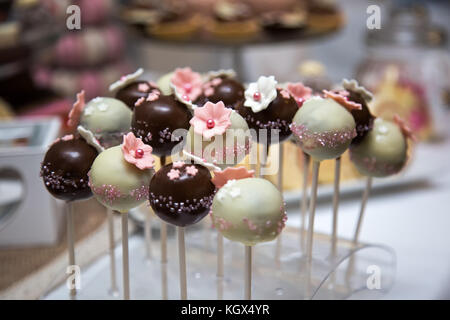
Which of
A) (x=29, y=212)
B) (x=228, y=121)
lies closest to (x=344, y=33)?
(x=29, y=212)

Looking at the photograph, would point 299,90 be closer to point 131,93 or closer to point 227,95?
point 227,95

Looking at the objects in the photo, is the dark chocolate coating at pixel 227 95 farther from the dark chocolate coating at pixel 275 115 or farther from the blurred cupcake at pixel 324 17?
the blurred cupcake at pixel 324 17

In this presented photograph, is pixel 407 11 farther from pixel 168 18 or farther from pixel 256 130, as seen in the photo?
pixel 256 130

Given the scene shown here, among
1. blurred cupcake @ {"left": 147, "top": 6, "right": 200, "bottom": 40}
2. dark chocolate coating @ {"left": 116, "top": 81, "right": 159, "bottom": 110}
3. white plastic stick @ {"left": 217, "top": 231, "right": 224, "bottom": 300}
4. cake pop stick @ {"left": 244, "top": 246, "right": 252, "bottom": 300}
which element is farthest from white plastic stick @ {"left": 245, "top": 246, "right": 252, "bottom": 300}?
blurred cupcake @ {"left": 147, "top": 6, "right": 200, "bottom": 40}

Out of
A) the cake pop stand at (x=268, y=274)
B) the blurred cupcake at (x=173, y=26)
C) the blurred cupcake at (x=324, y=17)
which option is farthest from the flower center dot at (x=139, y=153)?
the blurred cupcake at (x=324, y=17)

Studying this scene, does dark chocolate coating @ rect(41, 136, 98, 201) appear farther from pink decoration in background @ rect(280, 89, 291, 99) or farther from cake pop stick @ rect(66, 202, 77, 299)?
pink decoration in background @ rect(280, 89, 291, 99)
